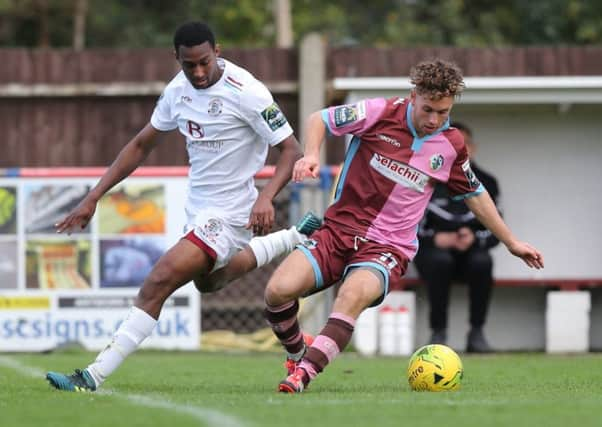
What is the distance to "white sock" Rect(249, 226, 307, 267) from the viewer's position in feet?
30.5

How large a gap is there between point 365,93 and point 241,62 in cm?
170

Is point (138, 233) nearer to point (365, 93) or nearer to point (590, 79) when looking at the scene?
point (365, 93)

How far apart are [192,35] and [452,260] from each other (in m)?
6.35

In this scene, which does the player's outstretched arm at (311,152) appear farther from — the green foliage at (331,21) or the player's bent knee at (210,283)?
the green foliage at (331,21)

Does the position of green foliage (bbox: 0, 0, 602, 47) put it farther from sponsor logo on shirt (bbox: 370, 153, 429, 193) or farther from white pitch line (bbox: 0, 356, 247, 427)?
white pitch line (bbox: 0, 356, 247, 427)

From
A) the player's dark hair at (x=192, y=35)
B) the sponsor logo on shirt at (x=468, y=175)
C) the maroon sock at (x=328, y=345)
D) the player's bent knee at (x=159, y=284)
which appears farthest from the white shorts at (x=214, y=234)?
the sponsor logo on shirt at (x=468, y=175)

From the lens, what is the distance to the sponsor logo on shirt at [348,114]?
8422 millimetres

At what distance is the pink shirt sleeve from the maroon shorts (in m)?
0.60

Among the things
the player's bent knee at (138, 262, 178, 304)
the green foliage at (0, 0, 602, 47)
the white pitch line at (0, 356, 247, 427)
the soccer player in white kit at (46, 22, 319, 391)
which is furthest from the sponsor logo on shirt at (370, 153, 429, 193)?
the green foliage at (0, 0, 602, 47)

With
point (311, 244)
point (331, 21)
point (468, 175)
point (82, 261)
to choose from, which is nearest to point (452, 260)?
point (82, 261)

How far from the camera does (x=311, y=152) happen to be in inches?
316

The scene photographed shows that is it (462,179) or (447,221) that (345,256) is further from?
(447,221)

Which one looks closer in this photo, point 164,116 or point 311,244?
point 311,244

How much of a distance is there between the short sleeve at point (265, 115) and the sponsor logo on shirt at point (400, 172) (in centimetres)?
57
